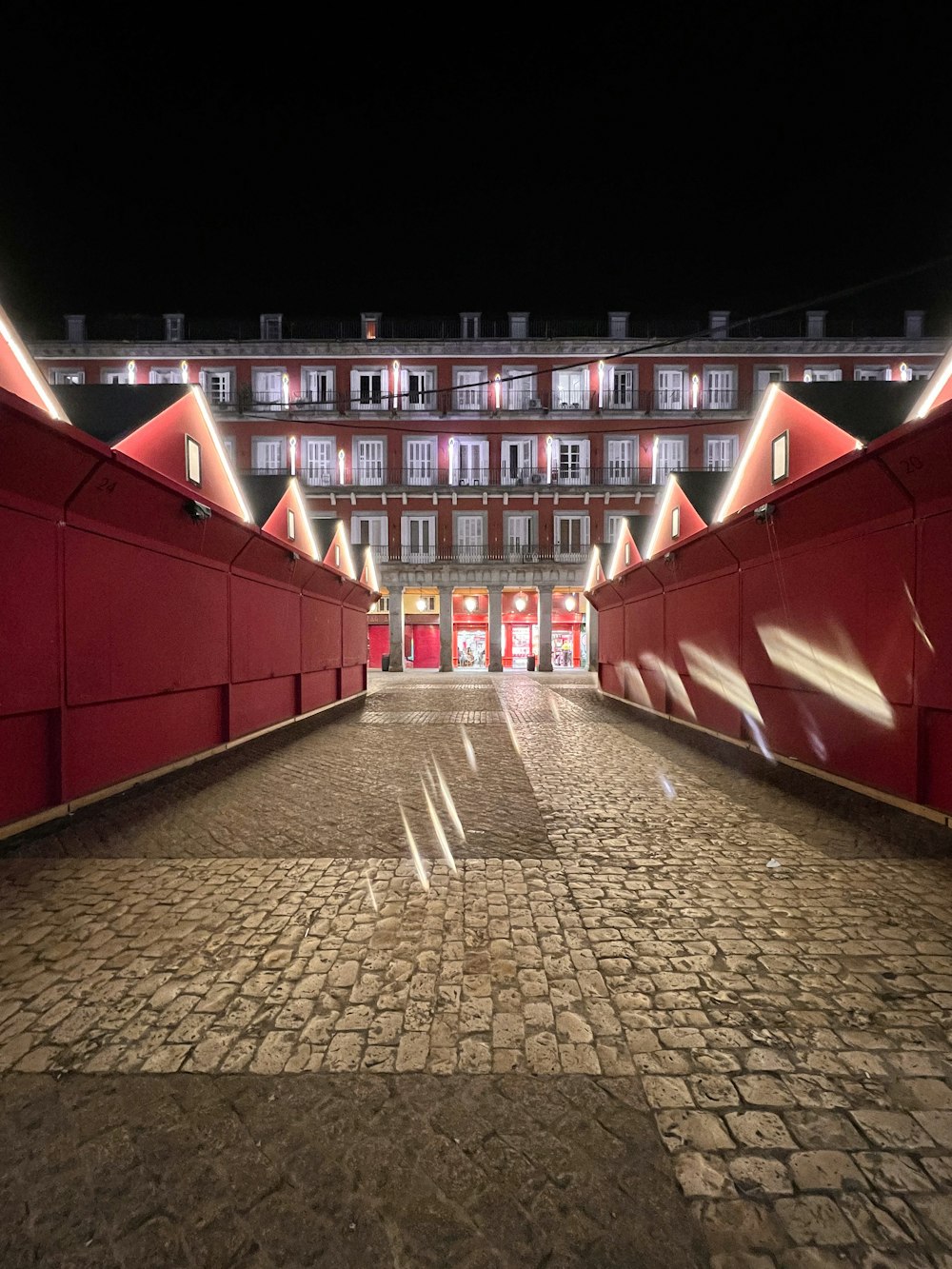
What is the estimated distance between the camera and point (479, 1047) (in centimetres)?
232

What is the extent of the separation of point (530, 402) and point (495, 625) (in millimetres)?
14004

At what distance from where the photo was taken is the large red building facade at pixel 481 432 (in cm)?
Answer: 3497

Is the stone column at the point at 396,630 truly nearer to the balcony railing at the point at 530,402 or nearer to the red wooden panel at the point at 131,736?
the balcony railing at the point at 530,402

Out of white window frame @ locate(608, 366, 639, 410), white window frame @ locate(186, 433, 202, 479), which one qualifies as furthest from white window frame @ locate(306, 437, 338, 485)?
white window frame @ locate(186, 433, 202, 479)

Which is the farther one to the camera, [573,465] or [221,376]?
[573,465]

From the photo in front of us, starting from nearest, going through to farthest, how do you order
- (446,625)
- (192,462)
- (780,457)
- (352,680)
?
(192,462) → (780,457) → (352,680) → (446,625)

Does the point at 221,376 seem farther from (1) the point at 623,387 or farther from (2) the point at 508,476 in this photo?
(1) the point at 623,387

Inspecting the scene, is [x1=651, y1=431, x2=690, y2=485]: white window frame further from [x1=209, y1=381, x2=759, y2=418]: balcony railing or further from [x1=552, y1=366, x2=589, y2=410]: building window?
[x1=552, y1=366, x2=589, y2=410]: building window

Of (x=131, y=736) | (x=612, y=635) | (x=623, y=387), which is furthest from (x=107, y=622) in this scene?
(x=623, y=387)

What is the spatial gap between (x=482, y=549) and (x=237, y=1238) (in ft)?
113

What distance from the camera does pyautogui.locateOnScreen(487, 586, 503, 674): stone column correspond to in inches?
1352

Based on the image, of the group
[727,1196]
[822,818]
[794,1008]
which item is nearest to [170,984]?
[727,1196]

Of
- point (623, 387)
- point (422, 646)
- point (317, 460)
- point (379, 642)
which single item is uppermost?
point (623, 387)

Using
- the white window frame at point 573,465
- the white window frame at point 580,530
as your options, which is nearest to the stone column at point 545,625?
the white window frame at point 580,530
